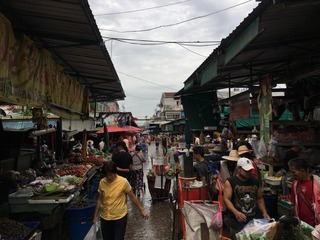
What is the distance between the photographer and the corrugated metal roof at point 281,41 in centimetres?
376

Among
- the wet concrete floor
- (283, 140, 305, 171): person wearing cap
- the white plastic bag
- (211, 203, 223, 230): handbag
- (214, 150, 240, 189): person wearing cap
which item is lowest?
the wet concrete floor

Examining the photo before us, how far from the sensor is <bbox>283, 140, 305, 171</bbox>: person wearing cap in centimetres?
623

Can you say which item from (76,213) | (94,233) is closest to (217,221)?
(94,233)

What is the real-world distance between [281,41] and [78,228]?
16.3 ft

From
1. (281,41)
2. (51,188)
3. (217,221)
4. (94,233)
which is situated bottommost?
(94,233)

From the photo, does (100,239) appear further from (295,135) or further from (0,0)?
(295,135)

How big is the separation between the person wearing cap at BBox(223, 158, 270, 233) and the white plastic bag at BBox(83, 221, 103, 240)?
2.05 m

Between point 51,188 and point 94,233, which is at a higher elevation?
point 51,188

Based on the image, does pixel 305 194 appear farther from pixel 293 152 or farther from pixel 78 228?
pixel 78 228

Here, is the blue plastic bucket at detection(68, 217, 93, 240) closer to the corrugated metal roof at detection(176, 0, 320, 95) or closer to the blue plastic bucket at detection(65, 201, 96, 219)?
the blue plastic bucket at detection(65, 201, 96, 219)

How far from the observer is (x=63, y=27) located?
15.3 feet

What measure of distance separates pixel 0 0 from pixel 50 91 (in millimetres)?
2365

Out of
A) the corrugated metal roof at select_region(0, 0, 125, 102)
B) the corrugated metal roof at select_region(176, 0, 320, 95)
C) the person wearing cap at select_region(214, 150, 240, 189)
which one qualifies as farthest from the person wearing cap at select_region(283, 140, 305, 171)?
the corrugated metal roof at select_region(0, 0, 125, 102)

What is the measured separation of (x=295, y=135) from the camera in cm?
692
